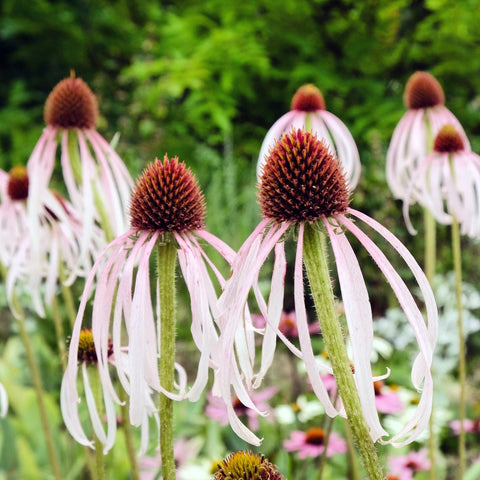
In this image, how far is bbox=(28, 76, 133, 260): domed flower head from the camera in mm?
833

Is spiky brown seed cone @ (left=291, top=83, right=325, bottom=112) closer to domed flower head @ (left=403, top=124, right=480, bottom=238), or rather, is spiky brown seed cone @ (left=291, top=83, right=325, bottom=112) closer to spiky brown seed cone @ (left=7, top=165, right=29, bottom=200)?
domed flower head @ (left=403, top=124, right=480, bottom=238)

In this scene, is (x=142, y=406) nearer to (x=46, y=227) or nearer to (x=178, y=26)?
(x=46, y=227)

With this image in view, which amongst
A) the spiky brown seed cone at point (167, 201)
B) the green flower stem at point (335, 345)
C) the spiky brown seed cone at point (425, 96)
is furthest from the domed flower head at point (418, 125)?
the green flower stem at point (335, 345)

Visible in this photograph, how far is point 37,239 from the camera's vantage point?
0.79m

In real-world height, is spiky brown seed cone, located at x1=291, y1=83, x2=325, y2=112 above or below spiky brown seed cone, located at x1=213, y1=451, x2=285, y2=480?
above

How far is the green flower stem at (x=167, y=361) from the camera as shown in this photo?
500 millimetres

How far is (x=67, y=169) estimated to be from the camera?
92 centimetres

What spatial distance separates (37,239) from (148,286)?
34 centimetres

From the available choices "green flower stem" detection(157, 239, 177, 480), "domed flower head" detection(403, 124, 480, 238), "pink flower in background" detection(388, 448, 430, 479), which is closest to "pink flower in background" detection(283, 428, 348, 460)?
"pink flower in background" detection(388, 448, 430, 479)

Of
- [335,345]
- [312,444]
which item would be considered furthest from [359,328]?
[312,444]

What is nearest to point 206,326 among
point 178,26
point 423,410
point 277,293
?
point 277,293

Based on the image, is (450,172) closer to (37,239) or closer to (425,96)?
(425,96)

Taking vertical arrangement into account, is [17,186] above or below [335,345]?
above

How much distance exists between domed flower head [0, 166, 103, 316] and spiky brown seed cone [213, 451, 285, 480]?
0.42 metres
